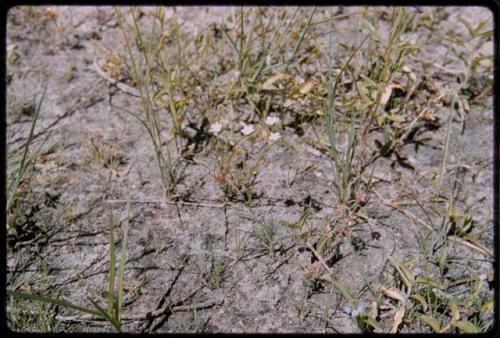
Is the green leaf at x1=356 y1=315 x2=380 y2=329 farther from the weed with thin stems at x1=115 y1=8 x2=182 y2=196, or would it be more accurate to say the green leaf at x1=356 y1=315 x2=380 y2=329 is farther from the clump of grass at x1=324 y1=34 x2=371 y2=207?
the weed with thin stems at x1=115 y1=8 x2=182 y2=196

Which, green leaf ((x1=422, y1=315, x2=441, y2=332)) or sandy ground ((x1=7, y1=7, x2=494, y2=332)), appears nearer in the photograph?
green leaf ((x1=422, y1=315, x2=441, y2=332))

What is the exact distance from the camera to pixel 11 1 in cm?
210

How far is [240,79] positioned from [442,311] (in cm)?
122

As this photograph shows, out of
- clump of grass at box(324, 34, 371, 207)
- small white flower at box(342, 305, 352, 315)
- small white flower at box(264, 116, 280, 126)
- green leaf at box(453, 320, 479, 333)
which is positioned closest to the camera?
green leaf at box(453, 320, 479, 333)

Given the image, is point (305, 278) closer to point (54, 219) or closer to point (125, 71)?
point (54, 219)

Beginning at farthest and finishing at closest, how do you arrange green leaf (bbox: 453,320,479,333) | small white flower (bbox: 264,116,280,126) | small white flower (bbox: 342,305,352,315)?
small white flower (bbox: 264,116,280,126)
small white flower (bbox: 342,305,352,315)
green leaf (bbox: 453,320,479,333)

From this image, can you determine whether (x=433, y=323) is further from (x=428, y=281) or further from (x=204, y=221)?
(x=204, y=221)

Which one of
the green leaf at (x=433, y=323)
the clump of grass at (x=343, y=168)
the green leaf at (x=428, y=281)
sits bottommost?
the green leaf at (x=433, y=323)

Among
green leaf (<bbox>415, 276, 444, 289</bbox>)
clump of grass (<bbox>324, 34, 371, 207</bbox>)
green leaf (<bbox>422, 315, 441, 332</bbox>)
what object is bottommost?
green leaf (<bbox>422, 315, 441, 332</bbox>)

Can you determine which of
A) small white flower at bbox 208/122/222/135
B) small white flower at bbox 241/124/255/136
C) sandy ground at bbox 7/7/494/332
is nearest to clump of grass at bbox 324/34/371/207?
sandy ground at bbox 7/7/494/332

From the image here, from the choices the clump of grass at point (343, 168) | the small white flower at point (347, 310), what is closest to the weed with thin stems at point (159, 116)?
the clump of grass at point (343, 168)

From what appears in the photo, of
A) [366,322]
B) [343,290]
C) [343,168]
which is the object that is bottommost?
[366,322]

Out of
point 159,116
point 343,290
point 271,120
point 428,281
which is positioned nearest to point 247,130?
point 271,120

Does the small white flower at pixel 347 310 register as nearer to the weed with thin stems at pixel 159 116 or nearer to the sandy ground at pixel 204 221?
the sandy ground at pixel 204 221
